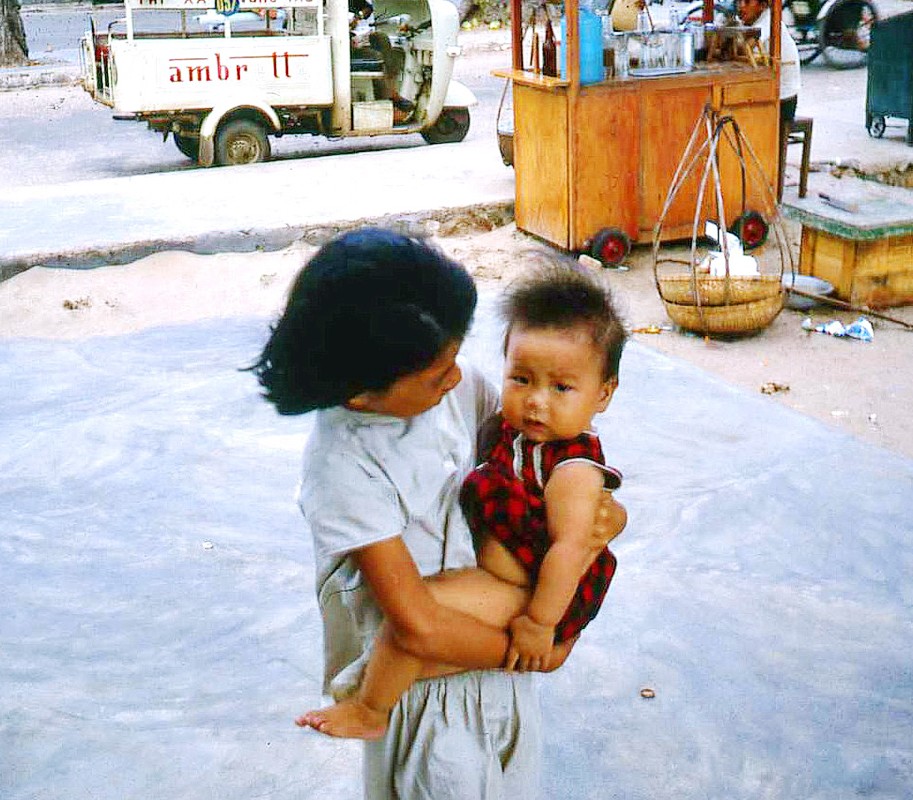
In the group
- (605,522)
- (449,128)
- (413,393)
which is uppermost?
(413,393)

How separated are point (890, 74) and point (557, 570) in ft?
31.7

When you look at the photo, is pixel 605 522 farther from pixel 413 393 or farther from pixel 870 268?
pixel 870 268

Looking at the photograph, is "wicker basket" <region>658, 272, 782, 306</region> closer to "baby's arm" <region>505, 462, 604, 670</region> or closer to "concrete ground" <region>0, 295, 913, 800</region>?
"concrete ground" <region>0, 295, 913, 800</region>

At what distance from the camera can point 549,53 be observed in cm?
706

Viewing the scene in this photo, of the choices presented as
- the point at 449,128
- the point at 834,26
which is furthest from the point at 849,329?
the point at 834,26

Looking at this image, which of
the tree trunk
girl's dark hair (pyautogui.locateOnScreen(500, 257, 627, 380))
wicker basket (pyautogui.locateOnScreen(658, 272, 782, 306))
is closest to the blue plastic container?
wicker basket (pyautogui.locateOnScreen(658, 272, 782, 306))

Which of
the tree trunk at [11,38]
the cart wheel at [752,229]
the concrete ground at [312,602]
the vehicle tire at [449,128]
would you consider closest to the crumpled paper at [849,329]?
the concrete ground at [312,602]

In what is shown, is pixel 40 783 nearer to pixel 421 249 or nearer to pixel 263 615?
pixel 263 615

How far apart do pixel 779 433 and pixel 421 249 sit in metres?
3.35

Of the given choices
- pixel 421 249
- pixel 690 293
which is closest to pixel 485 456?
pixel 421 249

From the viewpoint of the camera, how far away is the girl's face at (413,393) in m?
1.39

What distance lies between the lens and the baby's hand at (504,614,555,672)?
1.50 m

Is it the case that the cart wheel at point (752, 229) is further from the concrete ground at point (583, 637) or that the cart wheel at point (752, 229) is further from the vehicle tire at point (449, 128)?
the vehicle tire at point (449, 128)

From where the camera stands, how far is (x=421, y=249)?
1.39 m
